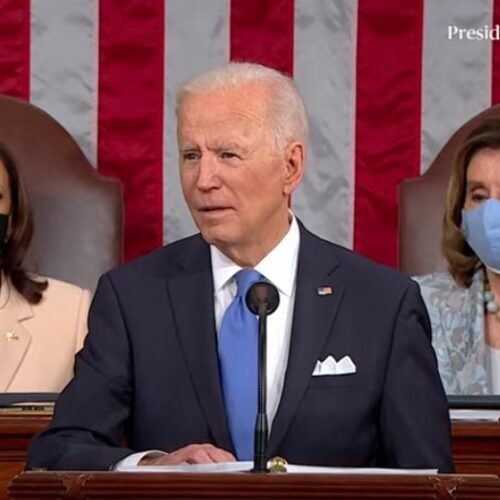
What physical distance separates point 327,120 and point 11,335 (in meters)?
1.17

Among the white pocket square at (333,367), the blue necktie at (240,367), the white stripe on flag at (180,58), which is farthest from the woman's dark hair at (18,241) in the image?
the white pocket square at (333,367)

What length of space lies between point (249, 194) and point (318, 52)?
70.5 inches

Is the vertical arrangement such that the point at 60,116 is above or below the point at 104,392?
above

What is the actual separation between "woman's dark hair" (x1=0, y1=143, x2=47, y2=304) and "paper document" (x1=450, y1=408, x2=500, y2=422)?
3.77 ft

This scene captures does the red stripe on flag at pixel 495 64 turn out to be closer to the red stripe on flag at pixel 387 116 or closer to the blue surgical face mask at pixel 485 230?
the red stripe on flag at pixel 387 116

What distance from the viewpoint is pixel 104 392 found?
8.36ft

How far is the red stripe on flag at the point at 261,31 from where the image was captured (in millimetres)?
4289

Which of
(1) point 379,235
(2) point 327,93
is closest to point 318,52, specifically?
(2) point 327,93

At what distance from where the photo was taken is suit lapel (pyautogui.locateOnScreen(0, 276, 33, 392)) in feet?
11.8

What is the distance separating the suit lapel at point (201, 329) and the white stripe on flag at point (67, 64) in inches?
64.1

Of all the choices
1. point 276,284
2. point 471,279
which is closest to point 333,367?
point 276,284

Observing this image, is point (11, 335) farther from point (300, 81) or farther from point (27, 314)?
point (300, 81)

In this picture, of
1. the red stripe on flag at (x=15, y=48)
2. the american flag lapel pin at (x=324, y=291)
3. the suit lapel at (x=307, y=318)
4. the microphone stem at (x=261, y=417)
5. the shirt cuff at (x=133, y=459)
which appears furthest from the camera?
the red stripe on flag at (x=15, y=48)

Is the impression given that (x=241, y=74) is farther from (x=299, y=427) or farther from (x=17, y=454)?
(x=17, y=454)
